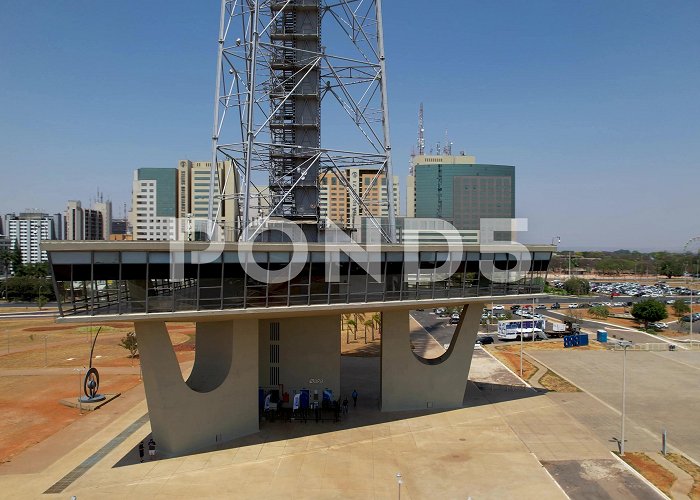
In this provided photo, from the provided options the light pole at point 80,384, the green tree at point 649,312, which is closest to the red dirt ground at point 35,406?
the light pole at point 80,384

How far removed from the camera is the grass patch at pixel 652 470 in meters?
23.0

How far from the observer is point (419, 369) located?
32875 millimetres

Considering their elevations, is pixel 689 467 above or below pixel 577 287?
below

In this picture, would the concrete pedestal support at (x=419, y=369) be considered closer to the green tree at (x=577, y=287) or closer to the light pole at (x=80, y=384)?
the light pole at (x=80, y=384)

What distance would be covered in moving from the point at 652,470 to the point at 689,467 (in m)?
2.21

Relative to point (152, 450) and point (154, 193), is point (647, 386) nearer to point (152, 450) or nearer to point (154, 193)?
point (152, 450)

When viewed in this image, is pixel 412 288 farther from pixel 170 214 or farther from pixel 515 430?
pixel 170 214

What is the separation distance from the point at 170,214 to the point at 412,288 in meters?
141

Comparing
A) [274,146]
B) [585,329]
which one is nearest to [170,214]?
[585,329]

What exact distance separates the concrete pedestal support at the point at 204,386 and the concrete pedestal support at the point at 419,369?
8.60 m

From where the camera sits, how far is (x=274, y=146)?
30.5m

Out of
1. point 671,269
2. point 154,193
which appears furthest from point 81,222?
point 671,269

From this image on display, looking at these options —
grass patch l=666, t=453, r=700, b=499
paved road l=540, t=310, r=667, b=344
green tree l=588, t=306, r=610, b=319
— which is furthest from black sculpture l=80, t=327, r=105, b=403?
green tree l=588, t=306, r=610, b=319

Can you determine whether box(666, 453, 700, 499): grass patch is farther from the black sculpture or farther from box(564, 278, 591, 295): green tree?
box(564, 278, 591, 295): green tree
